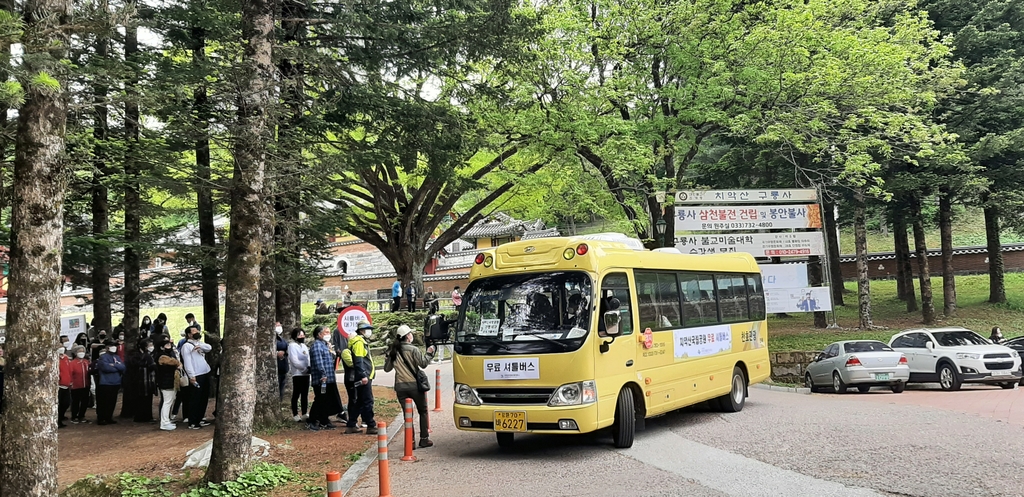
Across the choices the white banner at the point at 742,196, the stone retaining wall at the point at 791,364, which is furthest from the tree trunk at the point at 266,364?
the stone retaining wall at the point at 791,364

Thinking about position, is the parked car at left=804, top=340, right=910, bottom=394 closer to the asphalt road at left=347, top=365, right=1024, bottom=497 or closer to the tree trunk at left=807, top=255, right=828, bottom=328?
the asphalt road at left=347, top=365, right=1024, bottom=497

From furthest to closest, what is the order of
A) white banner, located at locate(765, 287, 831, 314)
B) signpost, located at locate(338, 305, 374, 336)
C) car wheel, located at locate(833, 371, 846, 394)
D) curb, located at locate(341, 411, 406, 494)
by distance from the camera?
1. white banner, located at locate(765, 287, 831, 314)
2. car wheel, located at locate(833, 371, 846, 394)
3. signpost, located at locate(338, 305, 374, 336)
4. curb, located at locate(341, 411, 406, 494)

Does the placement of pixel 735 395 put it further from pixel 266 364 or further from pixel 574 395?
pixel 266 364

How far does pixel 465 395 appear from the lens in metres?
10.0

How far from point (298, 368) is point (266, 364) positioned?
90cm

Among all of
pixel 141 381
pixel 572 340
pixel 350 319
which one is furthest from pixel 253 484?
pixel 141 381

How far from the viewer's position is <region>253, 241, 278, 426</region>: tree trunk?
12.3 m

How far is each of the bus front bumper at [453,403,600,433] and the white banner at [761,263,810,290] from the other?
16.6m

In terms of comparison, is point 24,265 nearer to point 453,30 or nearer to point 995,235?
point 453,30

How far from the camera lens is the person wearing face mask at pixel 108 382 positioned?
14.0 meters

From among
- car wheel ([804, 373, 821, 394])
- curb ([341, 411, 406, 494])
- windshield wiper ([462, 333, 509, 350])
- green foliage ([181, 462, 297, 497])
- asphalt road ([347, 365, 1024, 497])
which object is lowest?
car wheel ([804, 373, 821, 394])

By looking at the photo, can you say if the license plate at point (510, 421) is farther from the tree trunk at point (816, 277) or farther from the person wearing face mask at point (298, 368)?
the tree trunk at point (816, 277)

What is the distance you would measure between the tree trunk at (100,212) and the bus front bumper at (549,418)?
596cm

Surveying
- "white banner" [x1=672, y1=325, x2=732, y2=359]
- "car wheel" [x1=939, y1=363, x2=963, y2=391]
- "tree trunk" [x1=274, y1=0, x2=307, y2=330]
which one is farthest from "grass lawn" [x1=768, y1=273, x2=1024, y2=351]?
Answer: "tree trunk" [x1=274, y1=0, x2=307, y2=330]
